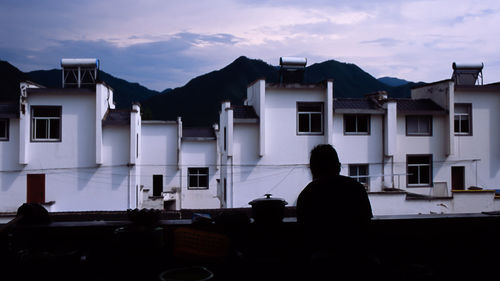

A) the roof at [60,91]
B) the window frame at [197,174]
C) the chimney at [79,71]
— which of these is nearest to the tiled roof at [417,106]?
the window frame at [197,174]

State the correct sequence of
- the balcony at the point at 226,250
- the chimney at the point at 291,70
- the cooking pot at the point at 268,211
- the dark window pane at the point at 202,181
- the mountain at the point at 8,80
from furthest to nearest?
the mountain at the point at 8,80
the dark window pane at the point at 202,181
the chimney at the point at 291,70
the cooking pot at the point at 268,211
the balcony at the point at 226,250

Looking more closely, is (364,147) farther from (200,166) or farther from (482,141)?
(200,166)

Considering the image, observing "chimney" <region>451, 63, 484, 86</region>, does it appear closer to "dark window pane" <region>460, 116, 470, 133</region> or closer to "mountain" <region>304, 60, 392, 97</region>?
"dark window pane" <region>460, 116, 470, 133</region>

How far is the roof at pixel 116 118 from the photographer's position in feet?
52.2

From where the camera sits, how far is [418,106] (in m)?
17.6

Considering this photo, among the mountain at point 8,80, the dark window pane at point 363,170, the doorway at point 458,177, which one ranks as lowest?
the doorway at point 458,177

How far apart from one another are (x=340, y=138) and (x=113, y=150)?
27.4ft

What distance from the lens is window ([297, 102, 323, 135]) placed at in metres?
16.2

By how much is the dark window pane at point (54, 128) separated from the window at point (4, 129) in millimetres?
1410

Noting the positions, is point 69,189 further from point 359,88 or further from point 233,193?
point 359,88

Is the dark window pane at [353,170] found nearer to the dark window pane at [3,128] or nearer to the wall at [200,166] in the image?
the wall at [200,166]

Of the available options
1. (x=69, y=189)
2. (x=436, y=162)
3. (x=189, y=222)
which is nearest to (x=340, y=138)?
(x=436, y=162)

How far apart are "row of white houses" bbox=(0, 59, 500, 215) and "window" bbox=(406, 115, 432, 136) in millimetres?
39

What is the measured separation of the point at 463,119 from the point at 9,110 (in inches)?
673
